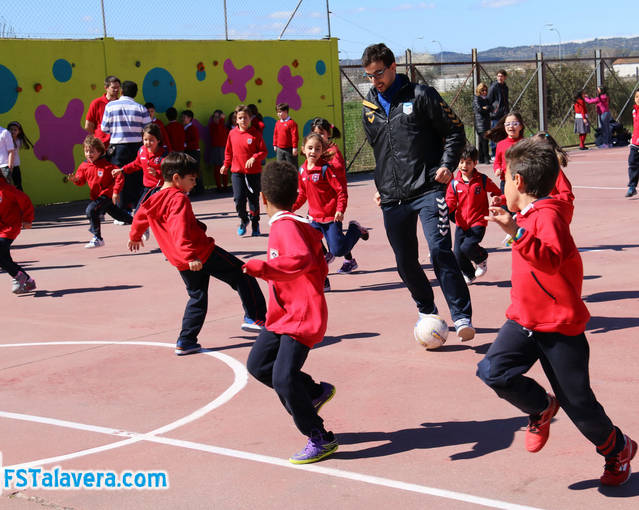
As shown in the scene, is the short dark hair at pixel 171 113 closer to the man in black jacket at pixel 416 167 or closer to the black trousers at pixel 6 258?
the black trousers at pixel 6 258

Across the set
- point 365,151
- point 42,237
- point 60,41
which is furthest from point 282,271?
point 365,151

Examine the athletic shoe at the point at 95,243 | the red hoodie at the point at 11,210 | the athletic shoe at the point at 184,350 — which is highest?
the red hoodie at the point at 11,210

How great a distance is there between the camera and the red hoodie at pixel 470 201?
899 cm

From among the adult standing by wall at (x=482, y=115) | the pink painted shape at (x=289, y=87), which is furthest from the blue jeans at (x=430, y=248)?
the adult standing by wall at (x=482, y=115)

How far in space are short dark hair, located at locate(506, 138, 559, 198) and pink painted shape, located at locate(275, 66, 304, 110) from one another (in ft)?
60.9

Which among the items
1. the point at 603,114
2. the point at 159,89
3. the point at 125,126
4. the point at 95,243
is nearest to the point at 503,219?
the point at 95,243

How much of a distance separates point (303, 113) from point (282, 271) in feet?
62.1

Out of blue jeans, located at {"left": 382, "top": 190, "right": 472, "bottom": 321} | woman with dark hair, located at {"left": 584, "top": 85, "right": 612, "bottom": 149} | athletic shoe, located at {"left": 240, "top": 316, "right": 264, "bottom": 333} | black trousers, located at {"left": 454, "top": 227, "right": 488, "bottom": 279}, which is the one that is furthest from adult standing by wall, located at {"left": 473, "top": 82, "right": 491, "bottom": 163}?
blue jeans, located at {"left": 382, "top": 190, "right": 472, "bottom": 321}

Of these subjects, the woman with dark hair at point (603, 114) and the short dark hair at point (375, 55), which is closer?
the short dark hair at point (375, 55)

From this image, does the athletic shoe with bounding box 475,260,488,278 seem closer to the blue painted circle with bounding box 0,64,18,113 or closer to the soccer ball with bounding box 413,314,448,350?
the soccer ball with bounding box 413,314,448,350

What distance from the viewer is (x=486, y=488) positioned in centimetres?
410

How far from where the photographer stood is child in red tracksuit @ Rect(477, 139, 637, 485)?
3.96 m

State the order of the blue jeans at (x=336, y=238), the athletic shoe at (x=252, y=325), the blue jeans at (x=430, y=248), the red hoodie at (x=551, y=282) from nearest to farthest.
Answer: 1. the red hoodie at (x=551, y=282)
2. the blue jeans at (x=430, y=248)
3. the athletic shoe at (x=252, y=325)
4. the blue jeans at (x=336, y=238)

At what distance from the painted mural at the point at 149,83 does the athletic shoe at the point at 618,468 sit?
52.3 ft
